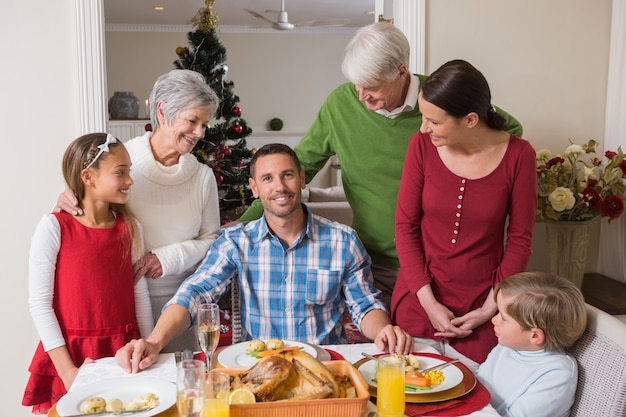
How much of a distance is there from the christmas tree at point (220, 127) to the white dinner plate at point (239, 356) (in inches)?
104

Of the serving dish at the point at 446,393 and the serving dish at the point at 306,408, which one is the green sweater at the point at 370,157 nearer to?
the serving dish at the point at 446,393

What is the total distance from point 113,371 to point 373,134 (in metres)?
1.22

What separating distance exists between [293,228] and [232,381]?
0.82 meters

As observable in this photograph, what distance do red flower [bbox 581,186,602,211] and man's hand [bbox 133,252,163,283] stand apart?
176 cm

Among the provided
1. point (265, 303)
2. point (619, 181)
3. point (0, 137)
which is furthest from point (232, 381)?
point (619, 181)

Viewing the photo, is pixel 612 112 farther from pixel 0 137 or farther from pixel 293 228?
pixel 0 137

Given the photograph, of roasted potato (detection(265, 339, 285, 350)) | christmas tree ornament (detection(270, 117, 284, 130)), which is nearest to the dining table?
roasted potato (detection(265, 339, 285, 350))

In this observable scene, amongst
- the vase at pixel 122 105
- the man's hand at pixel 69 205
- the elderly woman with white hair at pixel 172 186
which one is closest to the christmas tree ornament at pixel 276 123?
the vase at pixel 122 105

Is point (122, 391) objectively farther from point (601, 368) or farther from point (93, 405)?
point (601, 368)

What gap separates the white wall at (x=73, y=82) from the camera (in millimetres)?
2725

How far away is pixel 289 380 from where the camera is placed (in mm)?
1424

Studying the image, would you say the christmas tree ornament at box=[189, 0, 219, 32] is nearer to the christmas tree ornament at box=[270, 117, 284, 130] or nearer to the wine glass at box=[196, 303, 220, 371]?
the wine glass at box=[196, 303, 220, 371]

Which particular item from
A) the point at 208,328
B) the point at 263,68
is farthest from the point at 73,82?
the point at 263,68

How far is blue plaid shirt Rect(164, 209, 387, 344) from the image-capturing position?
7.27 ft
